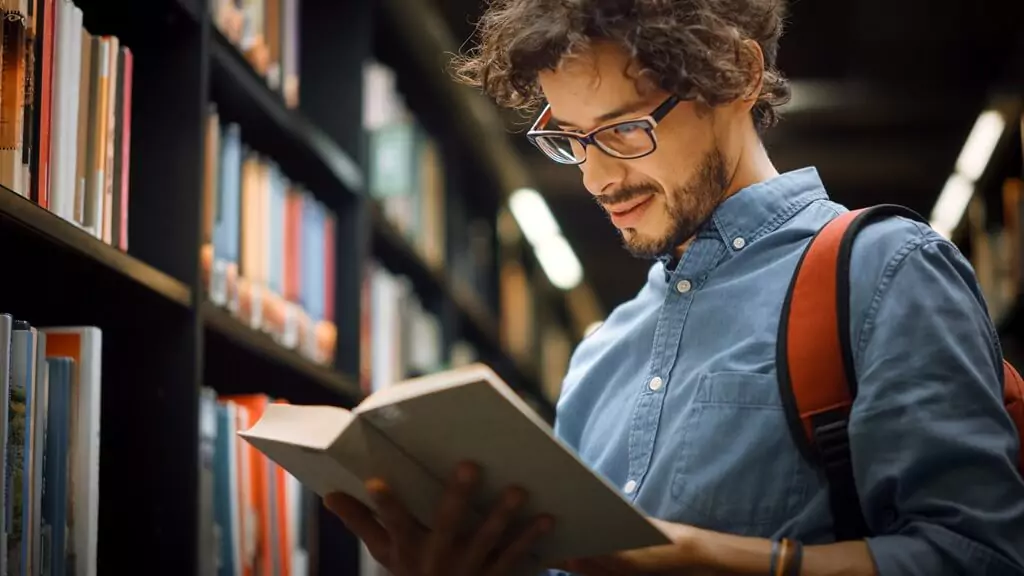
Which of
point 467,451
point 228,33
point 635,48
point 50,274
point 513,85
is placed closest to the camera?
point 467,451

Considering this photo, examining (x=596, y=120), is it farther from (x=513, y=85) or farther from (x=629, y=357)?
(x=629, y=357)

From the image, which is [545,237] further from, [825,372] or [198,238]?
[825,372]

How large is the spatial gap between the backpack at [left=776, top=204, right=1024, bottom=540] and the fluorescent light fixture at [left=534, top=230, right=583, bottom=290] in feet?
14.6

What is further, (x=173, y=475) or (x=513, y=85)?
(x=173, y=475)

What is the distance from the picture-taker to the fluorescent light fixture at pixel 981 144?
14.2ft

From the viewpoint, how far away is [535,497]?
1.18 meters

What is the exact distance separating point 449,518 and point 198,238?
0.86m

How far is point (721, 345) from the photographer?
4.40 ft

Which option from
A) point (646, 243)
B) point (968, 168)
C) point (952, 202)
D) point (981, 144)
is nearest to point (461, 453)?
point (646, 243)

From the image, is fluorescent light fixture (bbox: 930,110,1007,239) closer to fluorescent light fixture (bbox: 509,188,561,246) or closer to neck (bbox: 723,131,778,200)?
fluorescent light fixture (bbox: 509,188,561,246)

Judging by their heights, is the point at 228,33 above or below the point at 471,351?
above

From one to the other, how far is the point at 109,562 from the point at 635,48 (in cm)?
101

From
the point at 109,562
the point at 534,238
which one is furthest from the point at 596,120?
the point at 534,238

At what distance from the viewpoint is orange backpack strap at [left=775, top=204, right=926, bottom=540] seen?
122cm
